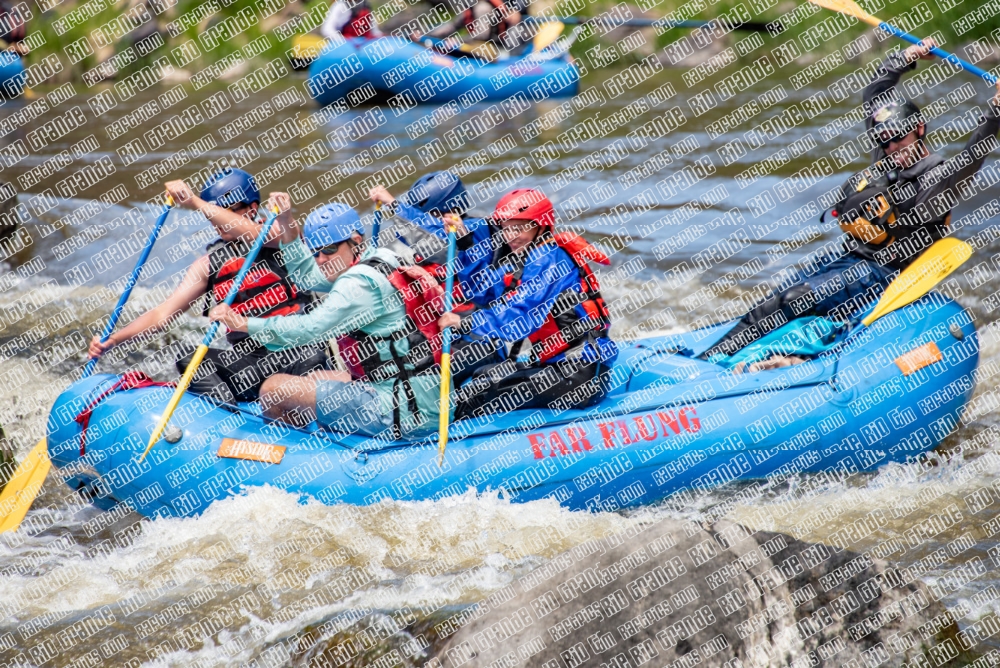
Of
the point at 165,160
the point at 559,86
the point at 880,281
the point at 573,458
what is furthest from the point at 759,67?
the point at 573,458

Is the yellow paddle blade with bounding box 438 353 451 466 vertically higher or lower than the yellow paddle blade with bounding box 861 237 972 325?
higher

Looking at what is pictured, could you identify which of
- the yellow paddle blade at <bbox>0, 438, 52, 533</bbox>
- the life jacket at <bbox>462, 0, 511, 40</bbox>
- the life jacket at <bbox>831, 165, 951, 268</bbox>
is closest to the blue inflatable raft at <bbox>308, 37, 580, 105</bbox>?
Answer: the life jacket at <bbox>462, 0, 511, 40</bbox>

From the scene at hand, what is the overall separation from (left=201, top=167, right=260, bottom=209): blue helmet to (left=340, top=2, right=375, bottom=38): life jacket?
903 centimetres

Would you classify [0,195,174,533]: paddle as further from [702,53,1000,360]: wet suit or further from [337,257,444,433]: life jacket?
[702,53,1000,360]: wet suit

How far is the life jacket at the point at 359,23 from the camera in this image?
44.3 ft

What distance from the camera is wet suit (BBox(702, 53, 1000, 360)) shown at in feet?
17.4

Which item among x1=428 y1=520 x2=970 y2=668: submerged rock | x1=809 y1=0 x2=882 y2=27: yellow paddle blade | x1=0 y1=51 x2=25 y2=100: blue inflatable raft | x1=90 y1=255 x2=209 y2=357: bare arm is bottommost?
x1=428 y1=520 x2=970 y2=668: submerged rock

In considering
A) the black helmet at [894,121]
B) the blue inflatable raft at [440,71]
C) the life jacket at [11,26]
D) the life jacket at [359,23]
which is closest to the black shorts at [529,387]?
the black helmet at [894,121]

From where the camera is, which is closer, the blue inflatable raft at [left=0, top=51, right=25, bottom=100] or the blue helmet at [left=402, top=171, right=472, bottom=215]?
the blue helmet at [left=402, top=171, right=472, bottom=215]

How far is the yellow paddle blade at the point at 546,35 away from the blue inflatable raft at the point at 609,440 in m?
9.01

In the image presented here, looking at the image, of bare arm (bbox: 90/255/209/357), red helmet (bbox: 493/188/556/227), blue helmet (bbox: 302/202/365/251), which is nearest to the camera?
blue helmet (bbox: 302/202/365/251)

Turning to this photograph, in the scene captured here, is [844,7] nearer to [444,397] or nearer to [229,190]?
[444,397]

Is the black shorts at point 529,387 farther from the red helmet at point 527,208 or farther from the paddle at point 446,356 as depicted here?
the red helmet at point 527,208

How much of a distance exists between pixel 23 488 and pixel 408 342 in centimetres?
210
